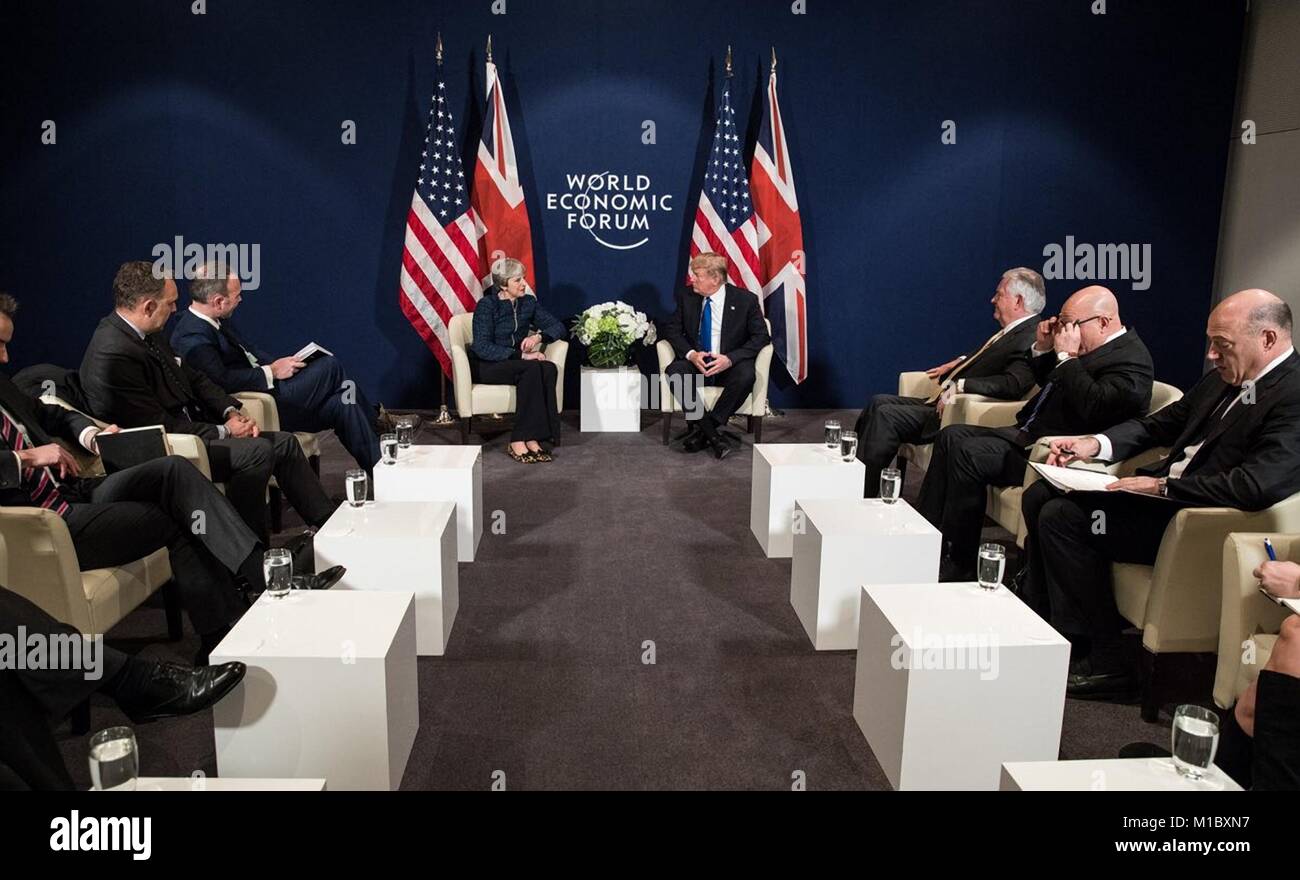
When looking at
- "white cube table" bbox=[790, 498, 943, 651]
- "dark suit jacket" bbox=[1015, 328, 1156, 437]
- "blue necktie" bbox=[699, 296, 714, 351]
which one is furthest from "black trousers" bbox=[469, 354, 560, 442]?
"dark suit jacket" bbox=[1015, 328, 1156, 437]

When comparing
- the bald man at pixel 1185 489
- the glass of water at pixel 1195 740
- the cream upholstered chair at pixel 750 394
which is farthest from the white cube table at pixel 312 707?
the cream upholstered chair at pixel 750 394

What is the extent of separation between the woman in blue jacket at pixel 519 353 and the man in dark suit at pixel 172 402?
1789mm

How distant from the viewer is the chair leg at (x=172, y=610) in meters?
3.64

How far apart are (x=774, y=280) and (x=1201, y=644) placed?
15.1 feet

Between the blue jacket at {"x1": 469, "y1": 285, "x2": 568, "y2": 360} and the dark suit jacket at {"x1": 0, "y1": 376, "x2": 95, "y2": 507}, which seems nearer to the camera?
the dark suit jacket at {"x1": 0, "y1": 376, "x2": 95, "y2": 507}

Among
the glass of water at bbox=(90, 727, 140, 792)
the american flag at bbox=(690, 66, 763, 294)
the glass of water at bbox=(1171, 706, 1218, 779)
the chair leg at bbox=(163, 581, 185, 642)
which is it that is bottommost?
the chair leg at bbox=(163, 581, 185, 642)

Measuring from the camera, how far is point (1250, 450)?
322 cm

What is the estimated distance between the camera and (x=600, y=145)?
7.37 meters

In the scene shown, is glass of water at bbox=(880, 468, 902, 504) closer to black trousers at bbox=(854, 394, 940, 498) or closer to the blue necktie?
black trousers at bbox=(854, 394, 940, 498)

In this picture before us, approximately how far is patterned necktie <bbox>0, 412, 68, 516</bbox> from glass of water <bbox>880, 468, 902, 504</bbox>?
2.82 metres

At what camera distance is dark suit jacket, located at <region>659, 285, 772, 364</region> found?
6.64 meters

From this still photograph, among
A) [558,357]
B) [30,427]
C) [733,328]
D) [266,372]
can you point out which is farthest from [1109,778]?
[558,357]

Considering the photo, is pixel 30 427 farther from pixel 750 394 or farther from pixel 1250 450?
pixel 750 394

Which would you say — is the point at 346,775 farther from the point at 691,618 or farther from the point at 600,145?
the point at 600,145
